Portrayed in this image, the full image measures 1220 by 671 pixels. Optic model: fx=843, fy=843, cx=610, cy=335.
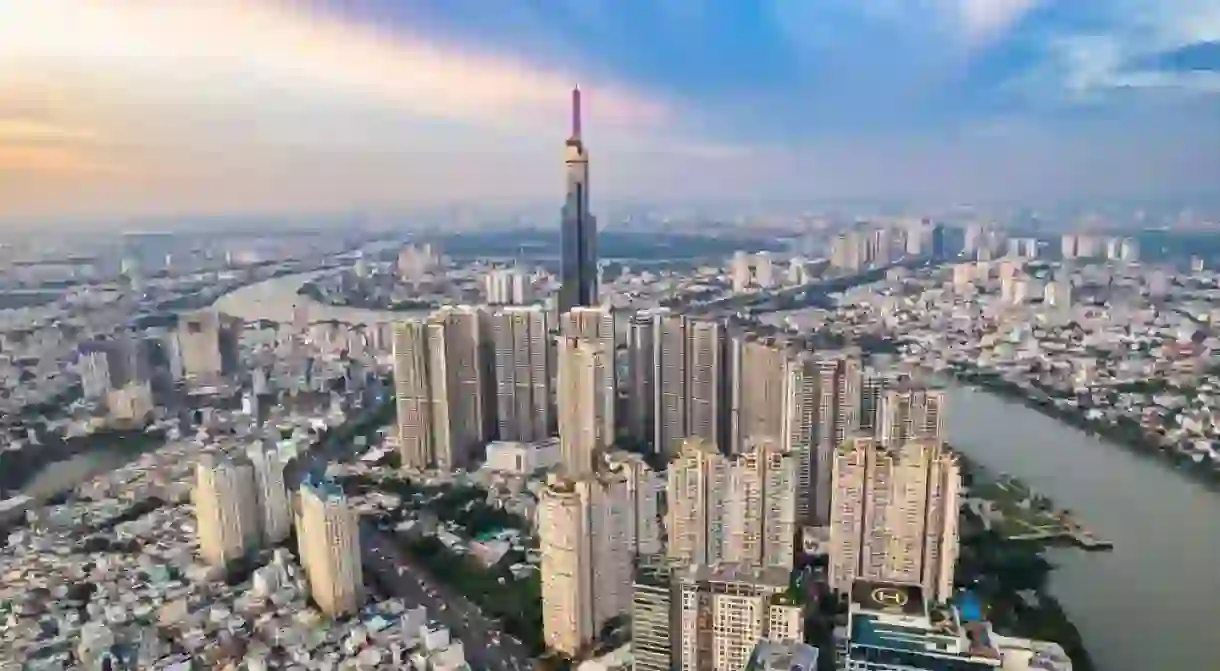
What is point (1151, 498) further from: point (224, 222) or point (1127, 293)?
point (224, 222)

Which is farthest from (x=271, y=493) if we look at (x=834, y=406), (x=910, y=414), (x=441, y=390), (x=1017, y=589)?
(x=1017, y=589)

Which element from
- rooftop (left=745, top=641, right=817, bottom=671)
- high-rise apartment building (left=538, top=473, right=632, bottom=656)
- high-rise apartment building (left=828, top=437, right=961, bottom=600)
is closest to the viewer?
rooftop (left=745, top=641, right=817, bottom=671)

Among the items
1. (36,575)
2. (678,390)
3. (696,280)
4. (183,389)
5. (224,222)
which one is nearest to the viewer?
(36,575)

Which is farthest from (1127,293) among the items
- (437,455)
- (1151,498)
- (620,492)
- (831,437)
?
(437,455)

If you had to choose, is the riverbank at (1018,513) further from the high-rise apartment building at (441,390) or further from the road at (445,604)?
the high-rise apartment building at (441,390)

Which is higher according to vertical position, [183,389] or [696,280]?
[696,280]

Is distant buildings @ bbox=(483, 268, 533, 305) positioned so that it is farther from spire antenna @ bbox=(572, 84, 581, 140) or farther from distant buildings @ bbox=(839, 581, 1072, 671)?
distant buildings @ bbox=(839, 581, 1072, 671)

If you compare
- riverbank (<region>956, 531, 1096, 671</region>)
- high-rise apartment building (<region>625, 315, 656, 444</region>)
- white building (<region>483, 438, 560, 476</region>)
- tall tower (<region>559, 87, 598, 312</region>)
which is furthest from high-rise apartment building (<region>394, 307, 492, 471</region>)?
riverbank (<region>956, 531, 1096, 671</region>)
